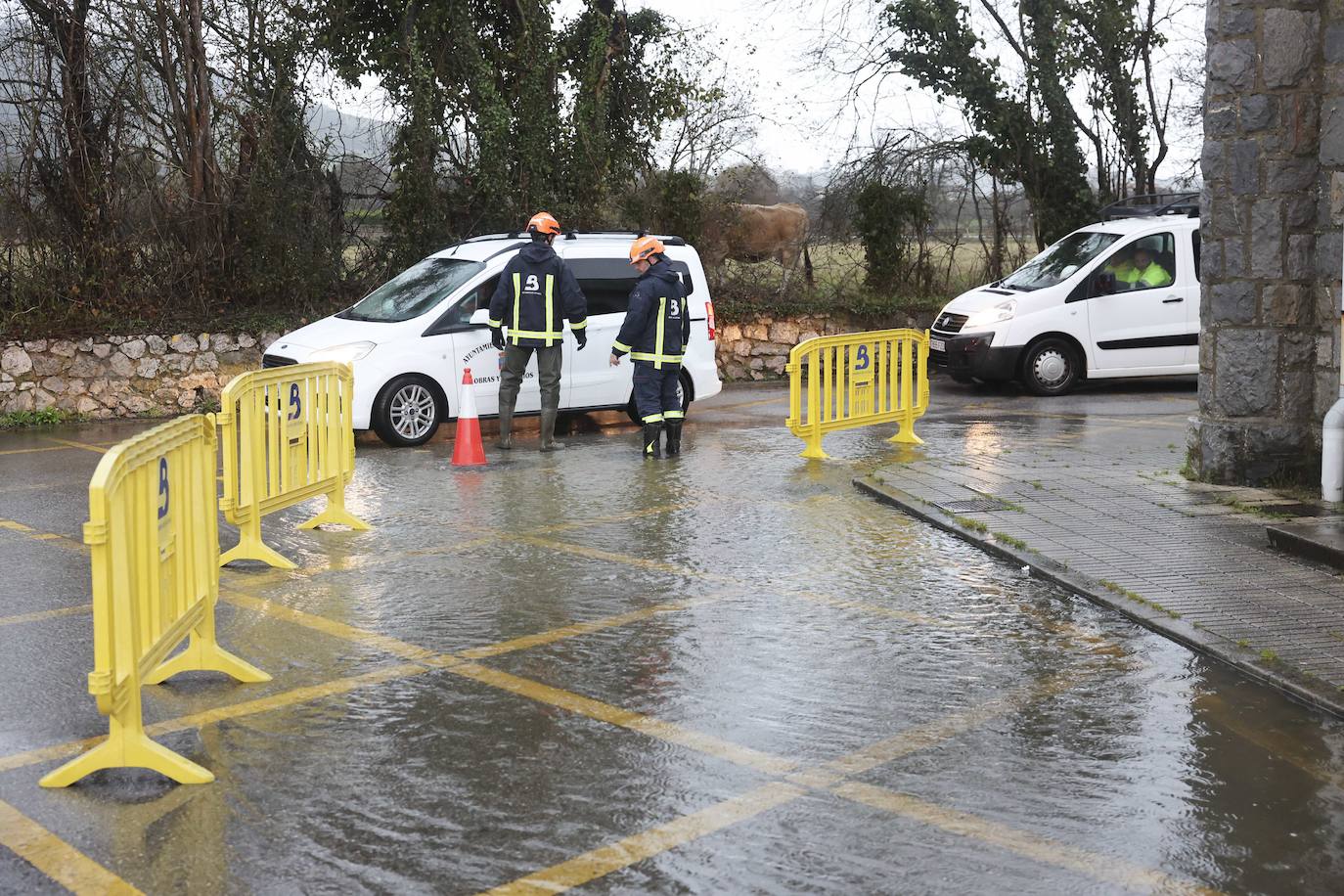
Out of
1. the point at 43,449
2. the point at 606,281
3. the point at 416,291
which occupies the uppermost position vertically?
the point at 606,281

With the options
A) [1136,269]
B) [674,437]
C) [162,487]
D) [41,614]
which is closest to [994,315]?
[1136,269]

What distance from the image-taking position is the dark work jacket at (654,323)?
12.2m

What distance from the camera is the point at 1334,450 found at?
9.31 m

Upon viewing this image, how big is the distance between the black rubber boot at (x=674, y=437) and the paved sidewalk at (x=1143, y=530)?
189cm

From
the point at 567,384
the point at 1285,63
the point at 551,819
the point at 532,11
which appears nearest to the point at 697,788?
the point at 551,819

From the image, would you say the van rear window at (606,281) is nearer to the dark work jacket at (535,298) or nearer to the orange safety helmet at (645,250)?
the dark work jacket at (535,298)

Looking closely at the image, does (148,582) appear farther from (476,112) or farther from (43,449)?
(476,112)

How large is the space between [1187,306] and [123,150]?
12466 millimetres

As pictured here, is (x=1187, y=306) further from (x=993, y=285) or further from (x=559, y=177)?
(x=559, y=177)

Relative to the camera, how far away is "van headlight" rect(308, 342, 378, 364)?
13148mm

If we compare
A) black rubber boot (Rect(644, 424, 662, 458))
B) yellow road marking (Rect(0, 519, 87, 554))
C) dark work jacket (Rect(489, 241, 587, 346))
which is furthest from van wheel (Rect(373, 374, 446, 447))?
yellow road marking (Rect(0, 519, 87, 554))

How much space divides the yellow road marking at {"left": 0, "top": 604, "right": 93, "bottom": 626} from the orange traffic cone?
487 cm

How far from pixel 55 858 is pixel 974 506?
21.9ft

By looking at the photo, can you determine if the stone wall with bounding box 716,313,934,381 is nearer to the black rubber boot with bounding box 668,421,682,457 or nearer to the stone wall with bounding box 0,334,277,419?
the stone wall with bounding box 0,334,277,419
